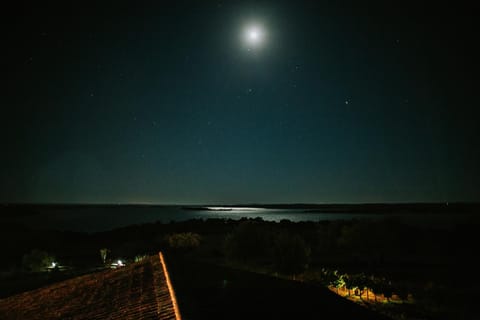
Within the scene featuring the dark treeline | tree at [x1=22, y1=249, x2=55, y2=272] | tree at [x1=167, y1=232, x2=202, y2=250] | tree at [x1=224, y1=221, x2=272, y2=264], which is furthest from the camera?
tree at [x1=167, y1=232, x2=202, y2=250]

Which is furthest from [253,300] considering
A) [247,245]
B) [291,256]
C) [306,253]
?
[247,245]

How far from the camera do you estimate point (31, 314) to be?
944 cm

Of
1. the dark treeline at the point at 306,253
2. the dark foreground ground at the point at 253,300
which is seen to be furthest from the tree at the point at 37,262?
the dark foreground ground at the point at 253,300

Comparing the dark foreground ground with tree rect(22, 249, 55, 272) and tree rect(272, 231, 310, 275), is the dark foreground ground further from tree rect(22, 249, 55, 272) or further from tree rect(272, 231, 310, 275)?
tree rect(22, 249, 55, 272)

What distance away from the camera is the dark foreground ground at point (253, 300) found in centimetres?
636

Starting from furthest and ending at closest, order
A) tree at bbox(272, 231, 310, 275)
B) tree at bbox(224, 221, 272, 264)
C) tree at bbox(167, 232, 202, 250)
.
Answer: tree at bbox(167, 232, 202, 250) → tree at bbox(224, 221, 272, 264) → tree at bbox(272, 231, 310, 275)

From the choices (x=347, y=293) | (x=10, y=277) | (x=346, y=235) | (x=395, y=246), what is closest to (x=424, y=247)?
(x=395, y=246)

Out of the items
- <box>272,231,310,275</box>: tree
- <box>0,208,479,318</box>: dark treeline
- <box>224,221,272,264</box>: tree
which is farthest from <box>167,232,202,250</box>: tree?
<box>272,231,310,275</box>: tree

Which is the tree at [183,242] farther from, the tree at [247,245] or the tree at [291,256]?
the tree at [291,256]

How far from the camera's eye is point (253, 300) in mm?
7531

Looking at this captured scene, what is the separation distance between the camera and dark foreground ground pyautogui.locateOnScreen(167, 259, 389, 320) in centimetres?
636

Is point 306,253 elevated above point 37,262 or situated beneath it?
elevated above

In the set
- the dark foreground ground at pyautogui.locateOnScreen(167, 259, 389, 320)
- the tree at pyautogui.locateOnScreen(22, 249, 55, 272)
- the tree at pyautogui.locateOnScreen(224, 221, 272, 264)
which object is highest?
the dark foreground ground at pyautogui.locateOnScreen(167, 259, 389, 320)

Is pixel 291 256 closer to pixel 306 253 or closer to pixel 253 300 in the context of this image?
pixel 306 253
